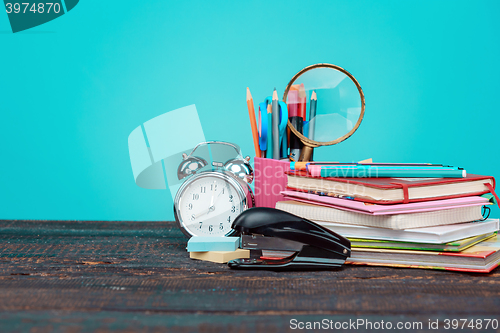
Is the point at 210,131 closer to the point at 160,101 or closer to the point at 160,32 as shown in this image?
the point at 160,101

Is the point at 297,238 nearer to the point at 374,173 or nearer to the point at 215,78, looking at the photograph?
the point at 374,173

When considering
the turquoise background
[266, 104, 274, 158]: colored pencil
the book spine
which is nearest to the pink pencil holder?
[266, 104, 274, 158]: colored pencil

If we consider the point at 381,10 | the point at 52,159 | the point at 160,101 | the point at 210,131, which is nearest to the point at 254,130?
the point at 210,131

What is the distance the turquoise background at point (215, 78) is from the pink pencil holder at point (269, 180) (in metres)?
0.52

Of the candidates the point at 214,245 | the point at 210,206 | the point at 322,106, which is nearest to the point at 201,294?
the point at 214,245

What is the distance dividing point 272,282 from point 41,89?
1.31 meters

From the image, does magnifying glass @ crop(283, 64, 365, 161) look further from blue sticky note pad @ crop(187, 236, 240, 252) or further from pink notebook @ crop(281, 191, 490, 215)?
blue sticky note pad @ crop(187, 236, 240, 252)

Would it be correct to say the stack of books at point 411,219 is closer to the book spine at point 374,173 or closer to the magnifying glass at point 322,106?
the book spine at point 374,173

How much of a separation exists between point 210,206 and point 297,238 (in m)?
0.24

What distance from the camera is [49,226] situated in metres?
1.03

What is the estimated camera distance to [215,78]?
1456 millimetres

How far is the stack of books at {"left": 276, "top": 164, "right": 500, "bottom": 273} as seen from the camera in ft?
2.02

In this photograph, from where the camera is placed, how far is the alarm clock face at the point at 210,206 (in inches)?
31.8

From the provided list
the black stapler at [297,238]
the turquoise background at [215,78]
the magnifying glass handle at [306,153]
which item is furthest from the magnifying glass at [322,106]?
the turquoise background at [215,78]
